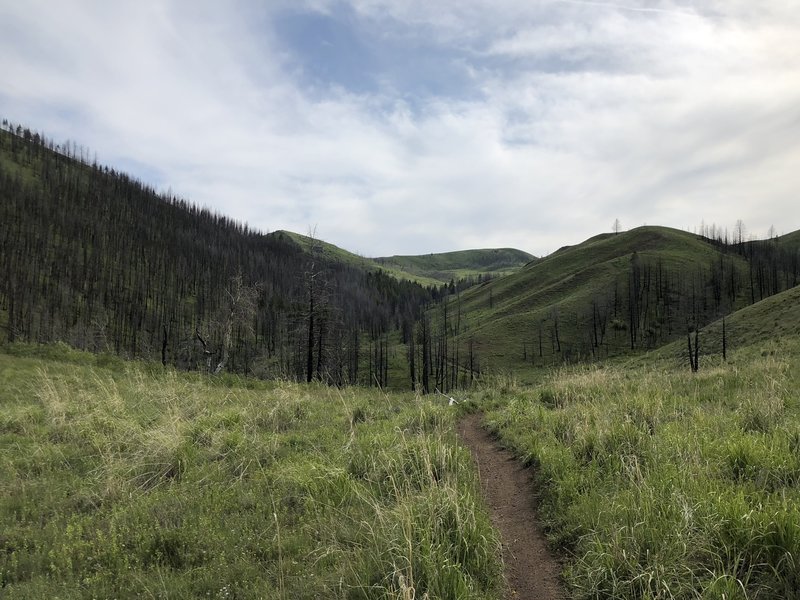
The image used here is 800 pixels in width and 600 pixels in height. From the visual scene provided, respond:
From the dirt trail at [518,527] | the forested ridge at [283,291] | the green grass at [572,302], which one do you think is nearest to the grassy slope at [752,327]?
the forested ridge at [283,291]

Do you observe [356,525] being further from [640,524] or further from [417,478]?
[640,524]

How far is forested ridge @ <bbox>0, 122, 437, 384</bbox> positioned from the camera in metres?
98.6

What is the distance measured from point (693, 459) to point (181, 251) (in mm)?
174171

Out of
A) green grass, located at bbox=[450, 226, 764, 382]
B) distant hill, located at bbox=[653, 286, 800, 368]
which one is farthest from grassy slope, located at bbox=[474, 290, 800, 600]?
green grass, located at bbox=[450, 226, 764, 382]

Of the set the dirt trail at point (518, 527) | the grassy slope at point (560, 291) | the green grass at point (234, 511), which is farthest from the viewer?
the grassy slope at point (560, 291)

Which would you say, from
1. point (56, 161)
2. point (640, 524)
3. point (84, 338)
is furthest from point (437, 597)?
point (56, 161)

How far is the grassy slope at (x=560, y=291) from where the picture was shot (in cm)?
10631

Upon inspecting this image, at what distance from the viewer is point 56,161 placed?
568 feet

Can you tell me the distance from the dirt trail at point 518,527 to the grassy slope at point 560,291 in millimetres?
95383

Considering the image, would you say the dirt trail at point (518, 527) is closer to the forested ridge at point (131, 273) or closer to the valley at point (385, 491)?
the valley at point (385, 491)

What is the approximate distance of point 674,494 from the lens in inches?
155

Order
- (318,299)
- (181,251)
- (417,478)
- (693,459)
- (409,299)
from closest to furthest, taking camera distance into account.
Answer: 1. (693,459)
2. (417,478)
3. (318,299)
4. (181,251)
5. (409,299)

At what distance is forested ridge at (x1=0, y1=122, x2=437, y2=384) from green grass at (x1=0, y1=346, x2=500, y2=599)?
65337 millimetres

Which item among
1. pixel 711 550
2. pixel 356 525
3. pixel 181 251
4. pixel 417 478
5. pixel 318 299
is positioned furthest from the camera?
pixel 181 251
